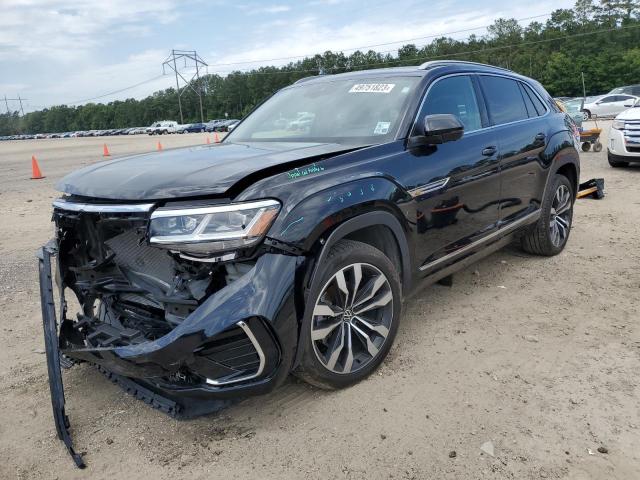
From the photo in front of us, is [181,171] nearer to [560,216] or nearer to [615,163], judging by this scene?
[560,216]

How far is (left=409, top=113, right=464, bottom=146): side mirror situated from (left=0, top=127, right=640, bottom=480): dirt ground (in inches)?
54.1


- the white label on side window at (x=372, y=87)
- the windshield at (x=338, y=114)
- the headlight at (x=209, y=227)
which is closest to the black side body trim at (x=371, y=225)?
the headlight at (x=209, y=227)

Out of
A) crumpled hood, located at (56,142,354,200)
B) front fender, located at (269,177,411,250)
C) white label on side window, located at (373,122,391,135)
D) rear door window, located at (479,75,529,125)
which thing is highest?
rear door window, located at (479,75,529,125)

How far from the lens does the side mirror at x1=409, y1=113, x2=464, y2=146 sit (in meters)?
3.28

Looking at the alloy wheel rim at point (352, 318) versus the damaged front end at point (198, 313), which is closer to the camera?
the damaged front end at point (198, 313)

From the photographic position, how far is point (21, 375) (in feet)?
11.3

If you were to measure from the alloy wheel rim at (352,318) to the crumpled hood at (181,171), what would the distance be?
0.72 m

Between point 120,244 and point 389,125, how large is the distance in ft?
5.97

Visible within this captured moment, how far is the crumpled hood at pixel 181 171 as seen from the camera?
2.53 metres

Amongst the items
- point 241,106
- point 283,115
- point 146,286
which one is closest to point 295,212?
point 146,286

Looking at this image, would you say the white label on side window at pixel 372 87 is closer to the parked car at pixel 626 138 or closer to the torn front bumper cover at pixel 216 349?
the torn front bumper cover at pixel 216 349

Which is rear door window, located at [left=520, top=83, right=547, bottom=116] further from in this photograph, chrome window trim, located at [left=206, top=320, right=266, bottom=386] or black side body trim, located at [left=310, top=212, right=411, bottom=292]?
chrome window trim, located at [left=206, top=320, right=266, bottom=386]

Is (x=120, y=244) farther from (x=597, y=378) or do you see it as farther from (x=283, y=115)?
(x=597, y=378)

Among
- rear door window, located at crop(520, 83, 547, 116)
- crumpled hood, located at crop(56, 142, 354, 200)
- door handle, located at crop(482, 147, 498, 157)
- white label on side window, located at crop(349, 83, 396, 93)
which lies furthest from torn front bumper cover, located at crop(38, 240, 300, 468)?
rear door window, located at crop(520, 83, 547, 116)
